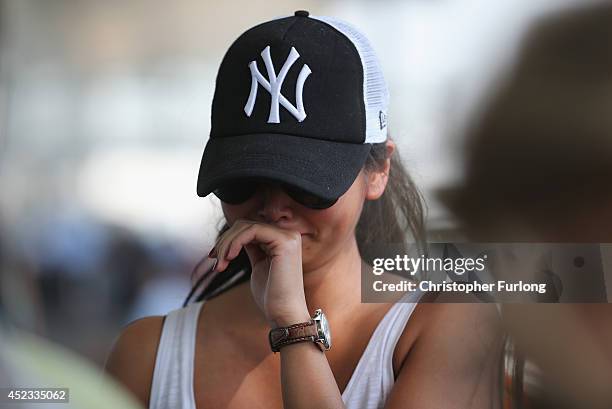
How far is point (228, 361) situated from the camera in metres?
1.15

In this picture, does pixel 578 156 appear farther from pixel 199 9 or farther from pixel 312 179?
pixel 199 9

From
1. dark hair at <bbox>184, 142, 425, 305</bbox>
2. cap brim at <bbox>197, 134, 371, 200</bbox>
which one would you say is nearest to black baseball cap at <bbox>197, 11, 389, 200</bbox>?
cap brim at <bbox>197, 134, 371, 200</bbox>

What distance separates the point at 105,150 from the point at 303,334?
1.90ft

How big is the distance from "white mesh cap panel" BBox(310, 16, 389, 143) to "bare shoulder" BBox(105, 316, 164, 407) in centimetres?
44

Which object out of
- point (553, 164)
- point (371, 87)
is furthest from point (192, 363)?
point (553, 164)

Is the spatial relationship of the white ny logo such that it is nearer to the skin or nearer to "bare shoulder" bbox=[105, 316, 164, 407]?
the skin

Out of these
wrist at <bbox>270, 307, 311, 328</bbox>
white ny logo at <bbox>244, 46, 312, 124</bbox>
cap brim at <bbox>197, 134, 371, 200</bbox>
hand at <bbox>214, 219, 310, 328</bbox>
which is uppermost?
white ny logo at <bbox>244, 46, 312, 124</bbox>

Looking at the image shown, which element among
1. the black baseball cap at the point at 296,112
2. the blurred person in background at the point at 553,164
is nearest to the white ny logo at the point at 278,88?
the black baseball cap at the point at 296,112

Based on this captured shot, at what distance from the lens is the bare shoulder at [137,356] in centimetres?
116

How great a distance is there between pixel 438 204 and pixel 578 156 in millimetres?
219

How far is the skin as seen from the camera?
98 centimetres

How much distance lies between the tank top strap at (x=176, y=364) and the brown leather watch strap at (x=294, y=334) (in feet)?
0.70

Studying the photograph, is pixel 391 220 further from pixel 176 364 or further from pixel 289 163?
pixel 176 364

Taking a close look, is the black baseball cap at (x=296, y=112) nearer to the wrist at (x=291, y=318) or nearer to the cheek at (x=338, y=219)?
the cheek at (x=338, y=219)
